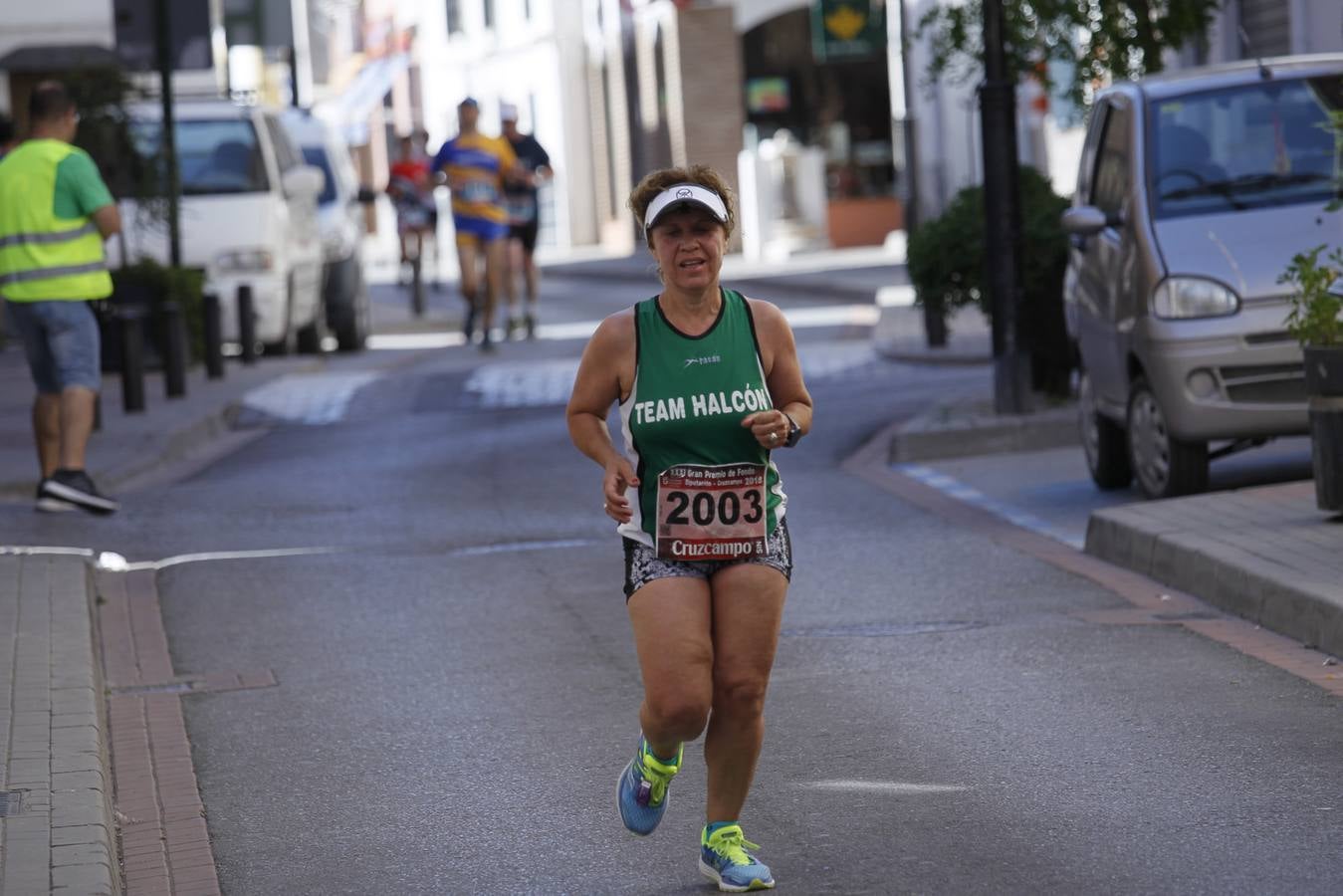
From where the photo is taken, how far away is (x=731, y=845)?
569 centimetres

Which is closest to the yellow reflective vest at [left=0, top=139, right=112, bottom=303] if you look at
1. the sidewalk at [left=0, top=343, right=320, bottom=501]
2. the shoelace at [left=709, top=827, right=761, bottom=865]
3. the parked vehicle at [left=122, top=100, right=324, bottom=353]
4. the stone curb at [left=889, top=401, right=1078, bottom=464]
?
A: the sidewalk at [left=0, top=343, right=320, bottom=501]

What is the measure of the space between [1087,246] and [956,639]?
403cm

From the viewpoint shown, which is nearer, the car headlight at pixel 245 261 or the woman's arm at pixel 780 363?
the woman's arm at pixel 780 363

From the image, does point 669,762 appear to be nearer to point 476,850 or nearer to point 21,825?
point 476,850

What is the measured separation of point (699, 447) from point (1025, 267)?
9.57 meters

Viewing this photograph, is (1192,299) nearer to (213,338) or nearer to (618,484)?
(618,484)

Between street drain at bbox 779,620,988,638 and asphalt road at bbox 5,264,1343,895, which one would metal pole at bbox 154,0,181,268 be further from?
street drain at bbox 779,620,988,638

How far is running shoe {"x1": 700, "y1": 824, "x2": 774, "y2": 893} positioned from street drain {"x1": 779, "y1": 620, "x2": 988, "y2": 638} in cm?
330

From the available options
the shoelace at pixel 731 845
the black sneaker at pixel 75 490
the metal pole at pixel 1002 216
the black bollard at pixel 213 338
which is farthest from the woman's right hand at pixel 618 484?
the black bollard at pixel 213 338

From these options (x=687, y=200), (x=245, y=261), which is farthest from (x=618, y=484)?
(x=245, y=261)

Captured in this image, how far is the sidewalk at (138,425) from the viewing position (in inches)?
574

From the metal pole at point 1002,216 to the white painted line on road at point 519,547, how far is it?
3678 mm

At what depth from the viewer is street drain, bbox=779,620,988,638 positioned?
9023 mm

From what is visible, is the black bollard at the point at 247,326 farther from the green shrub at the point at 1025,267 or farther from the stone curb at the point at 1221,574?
the stone curb at the point at 1221,574
